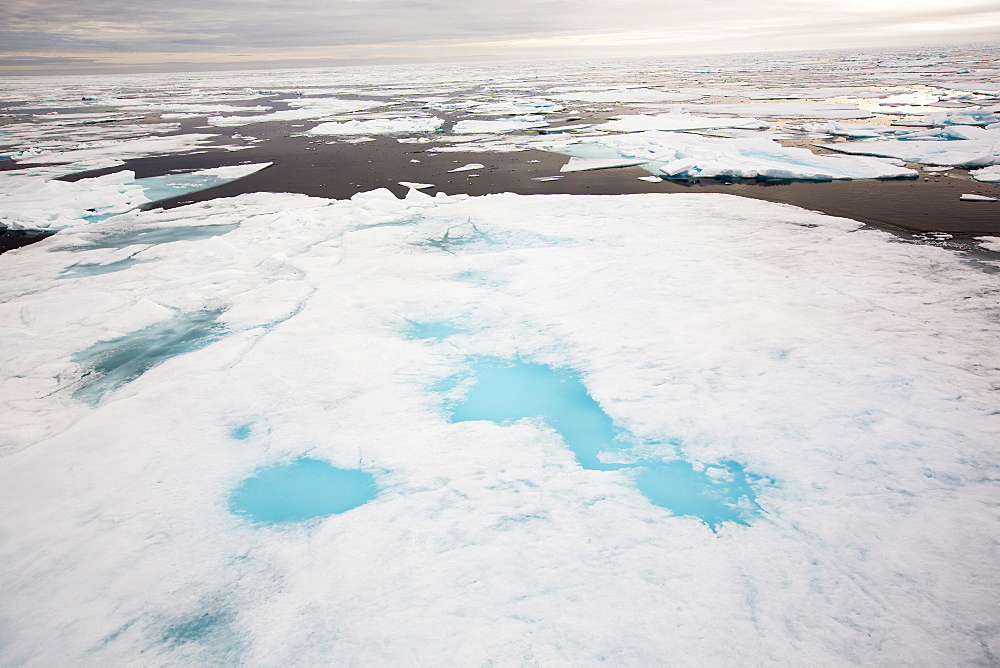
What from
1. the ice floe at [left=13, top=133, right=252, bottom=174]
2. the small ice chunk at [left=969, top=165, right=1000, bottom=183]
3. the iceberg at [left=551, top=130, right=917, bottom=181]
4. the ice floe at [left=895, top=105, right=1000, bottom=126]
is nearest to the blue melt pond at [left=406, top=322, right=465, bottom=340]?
the iceberg at [left=551, top=130, right=917, bottom=181]

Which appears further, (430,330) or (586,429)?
(430,330)

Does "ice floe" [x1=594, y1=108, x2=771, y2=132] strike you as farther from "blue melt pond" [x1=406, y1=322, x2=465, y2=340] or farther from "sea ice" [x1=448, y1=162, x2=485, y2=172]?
"blue melt pond" [x1=406, y1=322, x2=465, y2=340]

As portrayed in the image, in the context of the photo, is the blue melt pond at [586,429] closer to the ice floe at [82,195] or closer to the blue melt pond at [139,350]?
the blue melt pond at [139,350]

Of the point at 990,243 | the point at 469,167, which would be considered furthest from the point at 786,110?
the point at 990,243

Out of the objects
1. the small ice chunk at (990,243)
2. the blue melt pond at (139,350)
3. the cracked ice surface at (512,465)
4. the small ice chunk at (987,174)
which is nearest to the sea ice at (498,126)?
the small ice chunk at (987,174)

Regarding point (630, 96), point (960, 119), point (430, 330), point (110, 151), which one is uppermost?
point (630, 96)

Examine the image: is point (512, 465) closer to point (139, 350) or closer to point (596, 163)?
point (139, 350)

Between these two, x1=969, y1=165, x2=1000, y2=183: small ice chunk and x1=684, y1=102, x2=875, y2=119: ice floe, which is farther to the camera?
x1=684, y1=102, x2=875, y2=119: ice floe

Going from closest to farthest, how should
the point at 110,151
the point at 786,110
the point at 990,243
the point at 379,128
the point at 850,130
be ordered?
the point at 990,243 < the point at 850,130 < the point at 110,151 < the point at 379,128 < the point at 786,110
